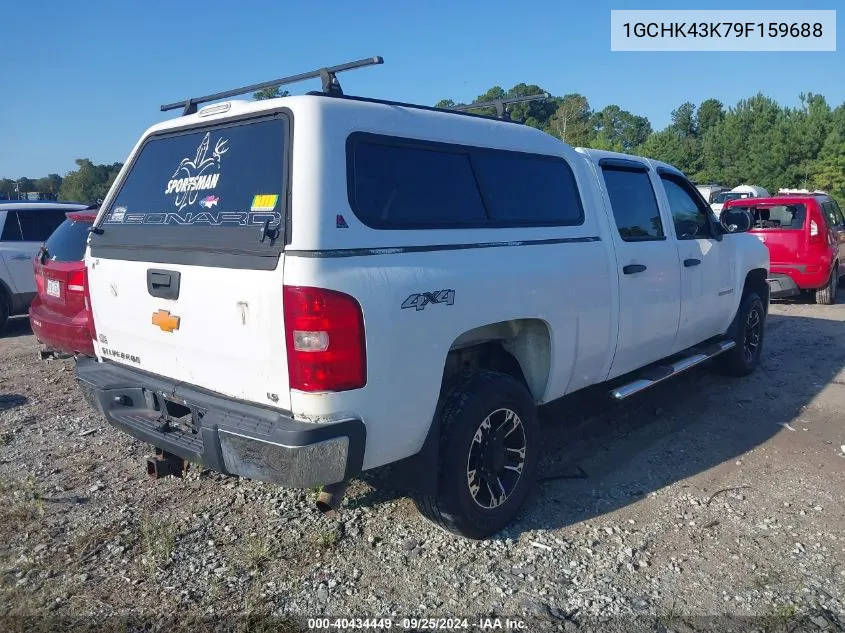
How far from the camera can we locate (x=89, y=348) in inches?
216

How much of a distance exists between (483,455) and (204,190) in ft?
6.35

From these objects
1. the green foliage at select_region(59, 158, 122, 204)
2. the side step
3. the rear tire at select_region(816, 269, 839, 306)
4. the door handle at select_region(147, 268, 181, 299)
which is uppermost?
the green foliage at select_region(59, 158, 122, 204)

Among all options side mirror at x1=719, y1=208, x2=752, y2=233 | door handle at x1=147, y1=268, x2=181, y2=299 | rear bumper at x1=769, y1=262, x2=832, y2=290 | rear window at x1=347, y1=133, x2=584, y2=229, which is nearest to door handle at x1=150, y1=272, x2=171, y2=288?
door handle at x1=147, y1=268, x2=181, y2=299

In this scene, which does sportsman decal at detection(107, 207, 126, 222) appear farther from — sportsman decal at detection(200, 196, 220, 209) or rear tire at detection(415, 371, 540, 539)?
rear tire at detection(415, 371, 540, 539)

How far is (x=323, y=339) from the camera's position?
2.64 meters

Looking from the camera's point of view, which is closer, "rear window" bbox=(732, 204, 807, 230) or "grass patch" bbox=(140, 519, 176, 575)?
"grass patch" bbox=(140, 519, 176, 575)

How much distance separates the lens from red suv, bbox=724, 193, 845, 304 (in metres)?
10.2

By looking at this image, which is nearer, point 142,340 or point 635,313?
point 142,340

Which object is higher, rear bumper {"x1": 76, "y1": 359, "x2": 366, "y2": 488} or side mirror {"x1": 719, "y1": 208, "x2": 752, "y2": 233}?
side mirror {"x1": 719, "y1": 208, "x2": 752, "y2": 233}

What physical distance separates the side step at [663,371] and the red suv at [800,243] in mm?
5069

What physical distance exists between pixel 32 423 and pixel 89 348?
2.32ft

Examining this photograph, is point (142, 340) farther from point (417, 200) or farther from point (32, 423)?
point (32, 423)

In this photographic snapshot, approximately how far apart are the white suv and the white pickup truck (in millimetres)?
6117

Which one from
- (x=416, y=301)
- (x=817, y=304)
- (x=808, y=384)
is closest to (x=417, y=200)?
(x=416, y=301)
